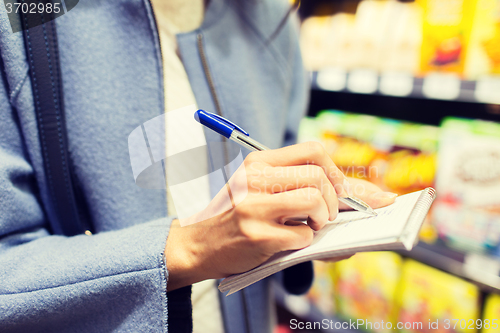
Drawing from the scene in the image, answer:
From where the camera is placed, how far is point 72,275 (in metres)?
0.34

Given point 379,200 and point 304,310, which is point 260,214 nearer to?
point 379,200

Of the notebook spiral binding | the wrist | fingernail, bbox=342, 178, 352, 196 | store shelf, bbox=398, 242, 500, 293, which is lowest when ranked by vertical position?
store shelf, bbox=398, 242, 500, 293

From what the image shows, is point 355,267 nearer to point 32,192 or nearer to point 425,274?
point 425,274

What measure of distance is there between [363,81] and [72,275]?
0.94m

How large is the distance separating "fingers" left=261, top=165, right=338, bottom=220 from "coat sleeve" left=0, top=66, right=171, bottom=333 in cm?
14

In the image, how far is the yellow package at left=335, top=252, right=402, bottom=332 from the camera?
3.20 ft

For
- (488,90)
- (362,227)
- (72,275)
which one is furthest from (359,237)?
(488,90)

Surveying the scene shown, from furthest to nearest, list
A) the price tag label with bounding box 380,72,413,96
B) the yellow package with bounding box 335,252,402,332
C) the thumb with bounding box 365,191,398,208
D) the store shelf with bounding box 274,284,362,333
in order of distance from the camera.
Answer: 1. the store shelf with bounding box 274,284,362,333
2. the yellow package with bounding box 335,252,402,332
3. the price tag label with bounding box 380,72,413,96
4. the thumb with bounding box 365,191,398,208

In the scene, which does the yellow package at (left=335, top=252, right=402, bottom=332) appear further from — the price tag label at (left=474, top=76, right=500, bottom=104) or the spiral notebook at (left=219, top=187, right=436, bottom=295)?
the spiral notebook at (left=219, top=187, right=436, bottom=295)

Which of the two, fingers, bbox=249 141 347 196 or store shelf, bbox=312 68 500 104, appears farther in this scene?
store shelf, bbox=312 68 500 104

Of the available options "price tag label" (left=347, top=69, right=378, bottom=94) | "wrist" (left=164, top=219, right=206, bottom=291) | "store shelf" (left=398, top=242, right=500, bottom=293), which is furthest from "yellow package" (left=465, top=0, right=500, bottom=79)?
"wrist" (left=164, top=219, right=206, bottom=291)

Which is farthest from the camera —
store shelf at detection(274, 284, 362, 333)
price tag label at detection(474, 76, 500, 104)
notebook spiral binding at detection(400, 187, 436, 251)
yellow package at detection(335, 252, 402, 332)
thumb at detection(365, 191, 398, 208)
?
store shelf at detection(274, 284, 362, 333)

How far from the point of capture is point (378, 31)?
3.18 feet

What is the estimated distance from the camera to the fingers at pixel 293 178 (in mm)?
324
